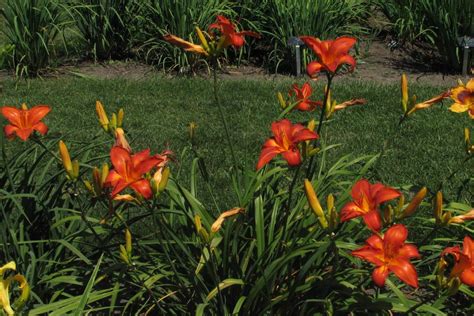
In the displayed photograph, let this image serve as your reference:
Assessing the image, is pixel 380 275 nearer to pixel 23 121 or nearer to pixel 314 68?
pixel 314 68

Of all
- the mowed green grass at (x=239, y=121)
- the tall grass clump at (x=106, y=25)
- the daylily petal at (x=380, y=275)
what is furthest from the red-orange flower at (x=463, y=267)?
the tall grass clump at (x=106, y=25)

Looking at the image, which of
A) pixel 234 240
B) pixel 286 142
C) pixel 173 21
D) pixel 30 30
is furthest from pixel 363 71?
pixel 286 142

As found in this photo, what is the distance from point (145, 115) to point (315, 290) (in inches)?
130

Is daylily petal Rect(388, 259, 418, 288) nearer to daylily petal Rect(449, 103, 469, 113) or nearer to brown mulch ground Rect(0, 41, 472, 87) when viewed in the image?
daylily petal Rect(449, 103, 469, 113)

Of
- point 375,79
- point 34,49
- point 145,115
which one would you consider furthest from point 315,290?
point 34,49

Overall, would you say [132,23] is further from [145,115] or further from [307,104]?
[307,104]

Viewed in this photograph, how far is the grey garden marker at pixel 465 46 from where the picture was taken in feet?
20.6

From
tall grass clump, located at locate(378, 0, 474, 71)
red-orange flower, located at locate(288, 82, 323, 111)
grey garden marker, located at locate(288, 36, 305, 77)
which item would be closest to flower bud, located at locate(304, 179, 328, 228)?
red-orange flower, located at locate(288, 82, 323, 111)

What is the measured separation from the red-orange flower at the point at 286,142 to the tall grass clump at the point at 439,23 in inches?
185

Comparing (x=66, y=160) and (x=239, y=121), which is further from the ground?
(x=66, y=160)

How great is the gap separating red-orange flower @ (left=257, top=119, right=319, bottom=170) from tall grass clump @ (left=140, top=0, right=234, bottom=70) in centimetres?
447

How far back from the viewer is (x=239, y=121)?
547 cm

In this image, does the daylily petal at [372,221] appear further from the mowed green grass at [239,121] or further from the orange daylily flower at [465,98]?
the mowed green grass at [239,121]

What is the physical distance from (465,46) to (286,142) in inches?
180
